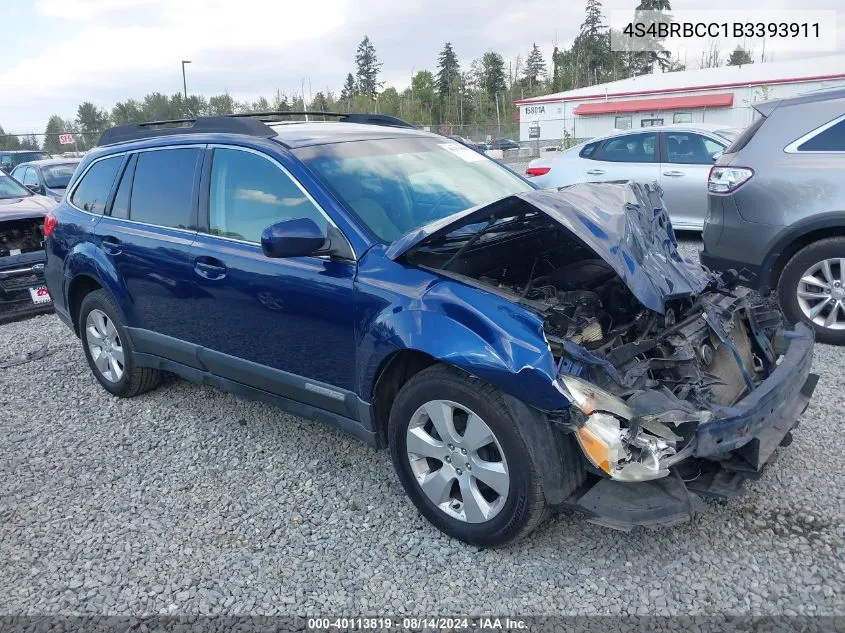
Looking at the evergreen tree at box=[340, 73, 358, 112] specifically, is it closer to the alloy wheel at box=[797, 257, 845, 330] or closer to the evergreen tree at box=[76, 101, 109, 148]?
the evergreen tree at box=[76, 101, 109, 148]

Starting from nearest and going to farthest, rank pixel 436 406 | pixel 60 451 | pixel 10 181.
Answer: pixel 436 406 → pixel 60 451 → pixel 10 181

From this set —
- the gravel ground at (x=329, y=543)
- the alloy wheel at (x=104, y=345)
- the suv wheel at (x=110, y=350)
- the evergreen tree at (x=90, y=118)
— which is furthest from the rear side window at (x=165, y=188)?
the evergreen tree at (x=90, y=118)

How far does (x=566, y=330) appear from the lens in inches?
106

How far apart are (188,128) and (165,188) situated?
0.43m

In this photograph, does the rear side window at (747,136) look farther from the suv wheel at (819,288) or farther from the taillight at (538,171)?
the taillight at (538,171)

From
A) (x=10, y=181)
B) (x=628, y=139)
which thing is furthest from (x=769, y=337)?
(x=10, y=181)

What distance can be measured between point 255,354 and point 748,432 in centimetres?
247

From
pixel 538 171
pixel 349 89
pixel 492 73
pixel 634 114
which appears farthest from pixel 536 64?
pixel 538 171

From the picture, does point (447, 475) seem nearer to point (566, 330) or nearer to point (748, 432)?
point (566, 330)

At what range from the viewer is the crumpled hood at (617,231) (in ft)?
8.98

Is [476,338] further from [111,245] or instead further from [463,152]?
[111,245]

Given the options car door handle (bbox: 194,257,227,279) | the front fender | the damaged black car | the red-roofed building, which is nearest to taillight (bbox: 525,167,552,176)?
the damaged black car

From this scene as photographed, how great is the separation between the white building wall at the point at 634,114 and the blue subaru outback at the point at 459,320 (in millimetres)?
27312

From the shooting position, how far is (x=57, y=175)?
12750 millimetres
